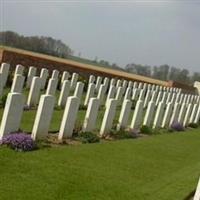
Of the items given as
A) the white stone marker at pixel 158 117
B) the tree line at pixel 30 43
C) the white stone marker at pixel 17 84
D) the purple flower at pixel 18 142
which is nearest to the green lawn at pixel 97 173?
the purple flower at pixel 18 142

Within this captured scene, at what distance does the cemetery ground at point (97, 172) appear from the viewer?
23.0 feet

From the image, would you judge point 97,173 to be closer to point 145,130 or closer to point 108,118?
point 108,118

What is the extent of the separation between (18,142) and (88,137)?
2.64 metres

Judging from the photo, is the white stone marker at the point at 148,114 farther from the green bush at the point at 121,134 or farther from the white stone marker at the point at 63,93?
the white stone marker at the point at 63,93

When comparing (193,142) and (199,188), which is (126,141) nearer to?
(193,142)

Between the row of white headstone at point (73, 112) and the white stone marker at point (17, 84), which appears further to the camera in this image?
the white stone marker at point (17, 84)

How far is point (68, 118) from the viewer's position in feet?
35.1

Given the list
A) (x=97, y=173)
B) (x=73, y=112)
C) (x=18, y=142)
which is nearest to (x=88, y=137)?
(x=73, y=112)

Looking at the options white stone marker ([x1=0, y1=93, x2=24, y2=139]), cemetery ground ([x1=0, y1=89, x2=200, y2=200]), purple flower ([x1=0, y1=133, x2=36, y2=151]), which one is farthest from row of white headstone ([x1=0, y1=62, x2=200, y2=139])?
cemetery ground ([x1=0, y1=89, x2=200, y2=200])

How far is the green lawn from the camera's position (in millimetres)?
6984

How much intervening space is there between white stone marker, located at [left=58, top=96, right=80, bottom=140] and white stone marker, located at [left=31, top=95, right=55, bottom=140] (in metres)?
0.64

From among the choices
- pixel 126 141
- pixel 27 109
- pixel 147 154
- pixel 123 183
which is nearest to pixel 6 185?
pixel 123 183

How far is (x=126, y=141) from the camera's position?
12.2m

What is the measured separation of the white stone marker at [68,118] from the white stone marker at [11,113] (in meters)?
1.46
